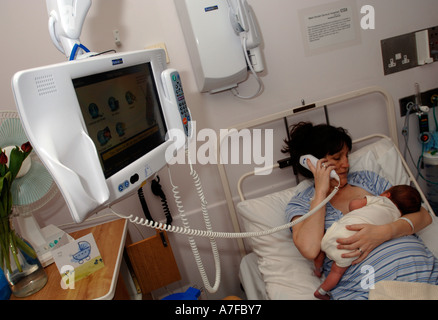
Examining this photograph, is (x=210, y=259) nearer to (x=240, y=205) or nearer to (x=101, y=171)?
(x=240, y=205)

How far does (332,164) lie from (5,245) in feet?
4.18

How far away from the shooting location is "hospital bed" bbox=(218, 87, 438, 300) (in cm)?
135

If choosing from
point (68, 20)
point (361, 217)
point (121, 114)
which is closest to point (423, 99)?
point (361, 217)

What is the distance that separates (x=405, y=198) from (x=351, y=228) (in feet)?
1.08

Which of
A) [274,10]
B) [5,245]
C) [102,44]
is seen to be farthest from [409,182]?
[5,245]

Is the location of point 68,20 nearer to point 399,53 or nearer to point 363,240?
point 363,240

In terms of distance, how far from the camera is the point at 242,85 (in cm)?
158

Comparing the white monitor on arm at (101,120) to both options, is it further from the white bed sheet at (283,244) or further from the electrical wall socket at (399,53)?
the electrical wall socket at (399,53)

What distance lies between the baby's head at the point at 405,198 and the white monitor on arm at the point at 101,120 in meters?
0.96

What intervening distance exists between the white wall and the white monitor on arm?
1.63 ft

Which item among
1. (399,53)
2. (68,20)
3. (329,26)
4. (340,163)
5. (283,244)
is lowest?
(283,244)

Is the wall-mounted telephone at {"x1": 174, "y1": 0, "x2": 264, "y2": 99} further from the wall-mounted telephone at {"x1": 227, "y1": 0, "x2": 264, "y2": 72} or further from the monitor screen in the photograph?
the monitor screen

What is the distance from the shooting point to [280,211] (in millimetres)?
1521

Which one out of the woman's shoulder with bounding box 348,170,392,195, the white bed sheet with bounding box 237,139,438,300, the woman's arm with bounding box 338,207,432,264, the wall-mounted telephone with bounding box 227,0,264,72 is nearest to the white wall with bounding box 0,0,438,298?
the wall-mounted telephone with bounding box 227,0,264,72
